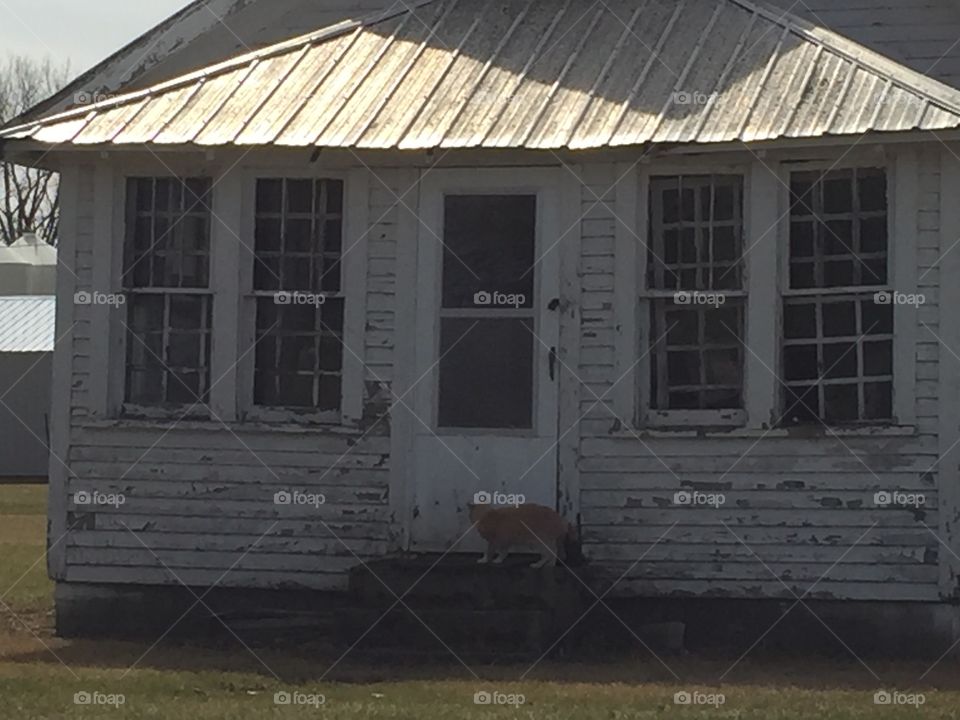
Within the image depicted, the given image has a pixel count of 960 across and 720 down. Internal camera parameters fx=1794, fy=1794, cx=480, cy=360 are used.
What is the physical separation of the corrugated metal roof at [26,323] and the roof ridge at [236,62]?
71.8 ft

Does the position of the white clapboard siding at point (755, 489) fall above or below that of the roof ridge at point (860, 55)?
below

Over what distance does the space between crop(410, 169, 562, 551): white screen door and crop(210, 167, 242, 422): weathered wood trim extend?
1.26 m

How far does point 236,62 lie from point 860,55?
4.44 meters

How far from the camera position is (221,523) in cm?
1213

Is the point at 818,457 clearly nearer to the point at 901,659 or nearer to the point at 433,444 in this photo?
the point at 901,659

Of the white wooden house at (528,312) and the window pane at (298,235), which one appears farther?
the window pane at (298,235)

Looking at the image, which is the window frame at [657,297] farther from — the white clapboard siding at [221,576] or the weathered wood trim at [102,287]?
the weathered wood trim at [102,287]

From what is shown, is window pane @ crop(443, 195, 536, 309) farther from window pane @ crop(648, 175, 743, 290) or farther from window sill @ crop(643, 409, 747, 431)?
window sill @ crop(643, 409, 747, 431)

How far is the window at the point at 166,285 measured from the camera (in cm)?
1234

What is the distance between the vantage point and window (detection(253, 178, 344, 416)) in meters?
12.2

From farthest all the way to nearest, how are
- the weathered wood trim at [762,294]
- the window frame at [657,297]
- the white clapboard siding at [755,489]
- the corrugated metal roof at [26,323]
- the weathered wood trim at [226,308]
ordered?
the corrugated metal roof at [26,323]
the weathered wood trim at [226,308]
the window frame at [657,297]
the weathered wood trim at [762,294]
the white clapboard siding at [755,489]

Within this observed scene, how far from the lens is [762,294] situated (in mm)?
11477

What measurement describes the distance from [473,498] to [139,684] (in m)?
2.77

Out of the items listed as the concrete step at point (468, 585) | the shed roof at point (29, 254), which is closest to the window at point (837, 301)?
the concrete step at point (468, 585)
